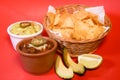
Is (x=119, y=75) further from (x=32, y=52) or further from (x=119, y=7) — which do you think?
(x=119, y=7)

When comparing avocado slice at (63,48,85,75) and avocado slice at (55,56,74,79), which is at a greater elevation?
avocado slice at (63,48,85,75)

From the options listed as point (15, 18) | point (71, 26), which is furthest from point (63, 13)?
point (15, 18)

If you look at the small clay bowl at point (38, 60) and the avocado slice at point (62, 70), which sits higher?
the small clay bowl at point (38, 60)

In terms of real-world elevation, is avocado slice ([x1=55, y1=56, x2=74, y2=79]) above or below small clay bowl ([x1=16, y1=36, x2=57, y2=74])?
below

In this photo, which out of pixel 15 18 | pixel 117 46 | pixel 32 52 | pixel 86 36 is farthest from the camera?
pixel 15 18
